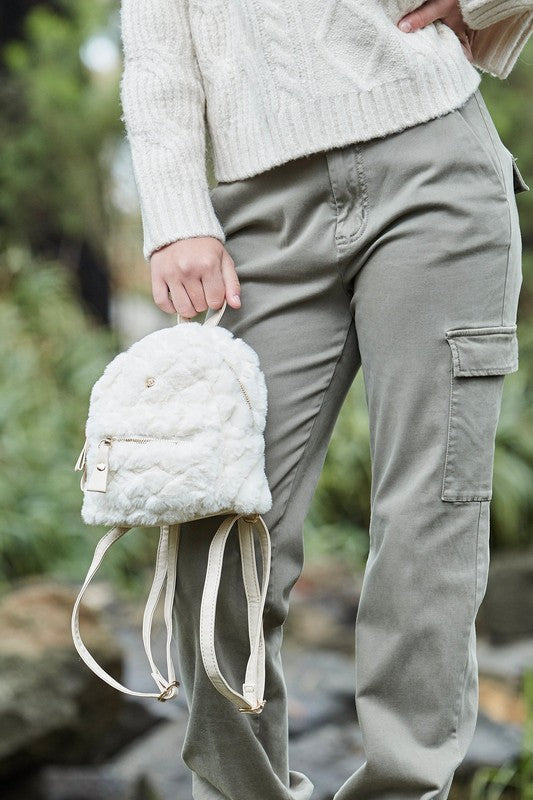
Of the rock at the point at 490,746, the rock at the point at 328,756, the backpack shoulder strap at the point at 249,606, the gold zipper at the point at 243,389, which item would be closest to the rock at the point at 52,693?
the rock at the point at 328,756

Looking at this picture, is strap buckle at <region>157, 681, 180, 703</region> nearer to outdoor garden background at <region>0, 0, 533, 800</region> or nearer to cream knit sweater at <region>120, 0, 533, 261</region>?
cream knit sweater at <region>120, 0, 533, 261</region>

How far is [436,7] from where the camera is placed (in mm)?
1448

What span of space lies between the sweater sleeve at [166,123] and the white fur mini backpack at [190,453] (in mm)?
157

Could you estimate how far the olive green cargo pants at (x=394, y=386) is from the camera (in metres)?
1.39

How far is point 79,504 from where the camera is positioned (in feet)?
14.8

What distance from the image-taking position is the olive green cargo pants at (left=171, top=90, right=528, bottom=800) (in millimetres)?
1387

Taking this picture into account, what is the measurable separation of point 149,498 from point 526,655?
3230 mm

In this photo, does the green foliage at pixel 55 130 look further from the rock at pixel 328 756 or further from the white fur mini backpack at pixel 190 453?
the white fur mini backpack at pixel 190 453

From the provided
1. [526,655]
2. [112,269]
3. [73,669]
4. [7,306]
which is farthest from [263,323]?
[112,269]

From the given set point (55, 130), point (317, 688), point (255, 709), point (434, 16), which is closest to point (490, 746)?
point (317, 688)

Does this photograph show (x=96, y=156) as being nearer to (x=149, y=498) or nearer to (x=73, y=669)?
(x=73, y=669)

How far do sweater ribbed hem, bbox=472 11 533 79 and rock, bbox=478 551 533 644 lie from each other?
3.14m

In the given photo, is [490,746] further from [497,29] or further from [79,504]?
[79,504]

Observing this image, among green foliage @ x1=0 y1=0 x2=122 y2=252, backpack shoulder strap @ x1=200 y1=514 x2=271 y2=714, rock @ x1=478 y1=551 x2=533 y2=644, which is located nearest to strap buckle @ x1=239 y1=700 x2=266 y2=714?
backpack shoulder strap @ x1=200 y1=514 x2=271 y2=714
